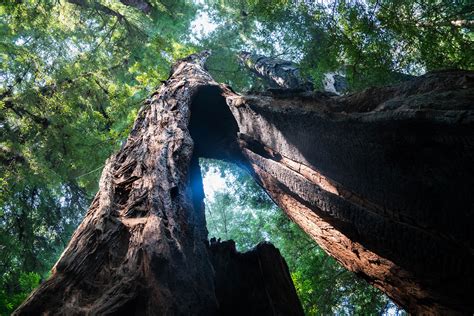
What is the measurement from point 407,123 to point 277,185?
1.57 meters

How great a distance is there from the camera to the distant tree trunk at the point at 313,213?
4.93 feet

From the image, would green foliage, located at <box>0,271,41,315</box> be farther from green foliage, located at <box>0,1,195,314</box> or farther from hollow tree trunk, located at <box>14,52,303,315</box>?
hollow tree trunk, located at <box>14,52,303,315</box>

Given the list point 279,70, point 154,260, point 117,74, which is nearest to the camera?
point 154,260

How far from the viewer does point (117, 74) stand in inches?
443

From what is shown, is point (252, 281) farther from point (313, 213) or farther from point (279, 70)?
point (279, 70)

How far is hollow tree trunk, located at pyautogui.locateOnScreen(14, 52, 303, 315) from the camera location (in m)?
1.46

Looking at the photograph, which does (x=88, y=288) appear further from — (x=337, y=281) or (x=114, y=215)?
(x=337, y=281)

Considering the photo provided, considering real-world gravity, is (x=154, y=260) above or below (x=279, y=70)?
below

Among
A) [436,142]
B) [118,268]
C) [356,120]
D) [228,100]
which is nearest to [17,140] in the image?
[228,100]

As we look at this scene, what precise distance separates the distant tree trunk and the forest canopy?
2626 millimetres

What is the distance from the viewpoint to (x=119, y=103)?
27.3ft

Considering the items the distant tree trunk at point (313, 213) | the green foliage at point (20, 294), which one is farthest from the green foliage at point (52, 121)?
the distant tree trunk at point (313, 213)

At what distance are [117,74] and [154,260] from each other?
1084cm

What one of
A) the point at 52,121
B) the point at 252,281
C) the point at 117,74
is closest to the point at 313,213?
the point at 252,281
